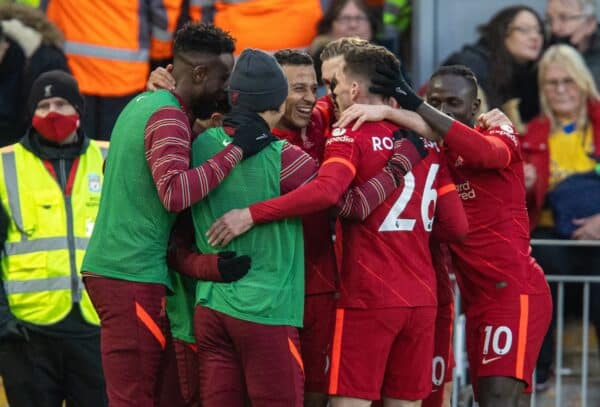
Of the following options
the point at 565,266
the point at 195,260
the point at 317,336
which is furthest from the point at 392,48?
the point at 195,260

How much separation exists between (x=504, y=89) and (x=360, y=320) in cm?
398

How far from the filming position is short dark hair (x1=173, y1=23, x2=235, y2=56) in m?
6.68

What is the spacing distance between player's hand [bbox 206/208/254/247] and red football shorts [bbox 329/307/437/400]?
69cm

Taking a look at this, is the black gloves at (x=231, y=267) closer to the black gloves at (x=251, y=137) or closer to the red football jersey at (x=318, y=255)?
the black gloves at (x=251, y=137)

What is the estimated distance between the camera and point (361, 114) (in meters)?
6.67

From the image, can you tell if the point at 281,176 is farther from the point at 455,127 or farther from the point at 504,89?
the point at 504,89

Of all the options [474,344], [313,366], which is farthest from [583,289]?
[313,366]

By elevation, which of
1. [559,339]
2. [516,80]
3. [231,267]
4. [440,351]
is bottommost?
[559,339]

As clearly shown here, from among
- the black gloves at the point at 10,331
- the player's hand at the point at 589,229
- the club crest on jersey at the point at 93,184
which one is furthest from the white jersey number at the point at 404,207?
the player's hand at the point at 589,229

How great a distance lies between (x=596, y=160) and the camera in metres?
9.83

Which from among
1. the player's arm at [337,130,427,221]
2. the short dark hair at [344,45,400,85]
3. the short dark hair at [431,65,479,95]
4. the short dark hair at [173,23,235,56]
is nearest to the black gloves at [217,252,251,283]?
the player's arm at [337,130,427,221]

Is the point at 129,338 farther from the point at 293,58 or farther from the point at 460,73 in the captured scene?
the point at 460,73

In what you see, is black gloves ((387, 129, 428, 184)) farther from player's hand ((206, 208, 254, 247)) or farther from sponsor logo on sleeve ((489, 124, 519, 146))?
player's hand ((206, 208, 254, 247))

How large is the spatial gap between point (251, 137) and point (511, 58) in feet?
14.1
